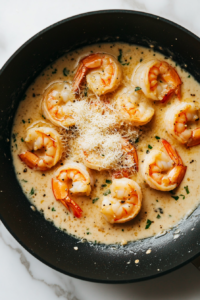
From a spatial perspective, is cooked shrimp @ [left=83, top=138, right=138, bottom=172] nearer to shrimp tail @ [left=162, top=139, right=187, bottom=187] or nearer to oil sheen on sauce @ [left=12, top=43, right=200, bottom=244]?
oil sheen on sauce @ [left=12, top=43, right=200, bottom=244]

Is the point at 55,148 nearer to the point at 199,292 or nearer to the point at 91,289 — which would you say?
the point at 91,289

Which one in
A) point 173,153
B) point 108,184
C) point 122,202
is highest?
point 173,153

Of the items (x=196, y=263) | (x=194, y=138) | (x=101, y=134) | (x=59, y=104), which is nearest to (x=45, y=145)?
(x=59, y=104)

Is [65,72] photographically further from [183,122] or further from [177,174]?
[177,174]

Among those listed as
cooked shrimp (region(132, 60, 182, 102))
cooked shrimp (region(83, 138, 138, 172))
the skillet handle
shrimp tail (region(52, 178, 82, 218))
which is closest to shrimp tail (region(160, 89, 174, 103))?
cooked shrimp (region(132, 60, 182, 102))

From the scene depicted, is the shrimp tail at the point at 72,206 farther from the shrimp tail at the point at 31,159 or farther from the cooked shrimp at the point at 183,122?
the cooked shrimp at the point at 183,122

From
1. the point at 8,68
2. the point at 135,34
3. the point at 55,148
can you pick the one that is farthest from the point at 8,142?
the point at 135,34
